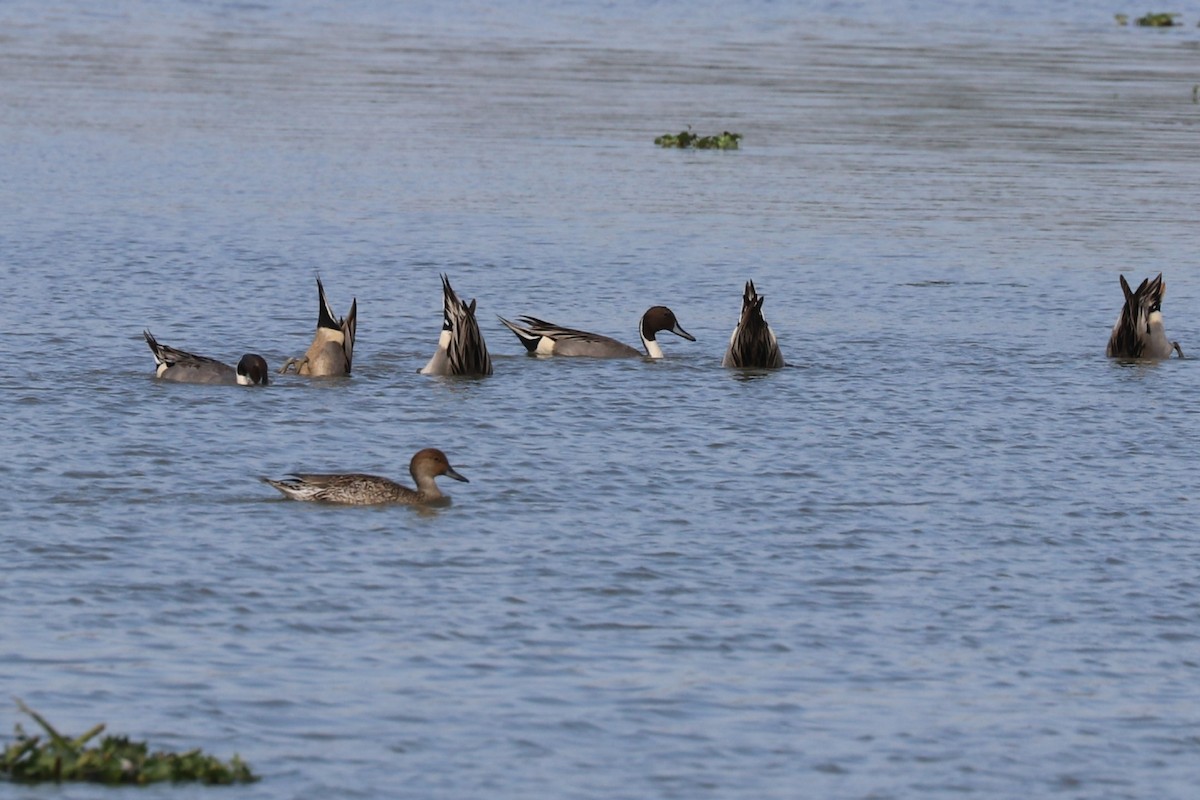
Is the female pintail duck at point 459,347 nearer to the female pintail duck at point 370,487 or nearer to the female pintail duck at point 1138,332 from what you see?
the female pintail duck at point 370,487

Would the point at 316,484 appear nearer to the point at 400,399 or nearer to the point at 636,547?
the point at 636,547

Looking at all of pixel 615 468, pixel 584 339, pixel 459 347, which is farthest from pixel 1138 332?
pixel 615 468

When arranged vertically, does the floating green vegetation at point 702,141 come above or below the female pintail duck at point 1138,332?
above

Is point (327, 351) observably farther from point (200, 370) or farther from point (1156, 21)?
point (1156, 21)

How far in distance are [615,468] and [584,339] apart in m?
5.06

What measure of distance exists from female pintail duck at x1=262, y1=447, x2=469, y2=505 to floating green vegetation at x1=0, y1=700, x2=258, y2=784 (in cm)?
505

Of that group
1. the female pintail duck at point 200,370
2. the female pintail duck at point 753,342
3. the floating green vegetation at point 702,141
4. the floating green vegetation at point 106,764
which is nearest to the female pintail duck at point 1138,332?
the female pintail duck at point 753,342

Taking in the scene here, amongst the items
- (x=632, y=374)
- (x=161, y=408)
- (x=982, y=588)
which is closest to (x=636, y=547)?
(x=982, y=588)

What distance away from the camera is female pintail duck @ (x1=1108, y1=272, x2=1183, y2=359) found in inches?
822

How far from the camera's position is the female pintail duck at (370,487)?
13992mm

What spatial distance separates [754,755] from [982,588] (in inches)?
127

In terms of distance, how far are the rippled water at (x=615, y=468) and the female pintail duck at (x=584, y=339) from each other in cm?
21

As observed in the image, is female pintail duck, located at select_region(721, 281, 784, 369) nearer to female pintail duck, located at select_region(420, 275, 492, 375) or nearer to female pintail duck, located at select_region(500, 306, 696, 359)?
female pintail duck, located at select_region(500, 306, 696, 359)

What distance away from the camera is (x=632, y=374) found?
65.6ft
